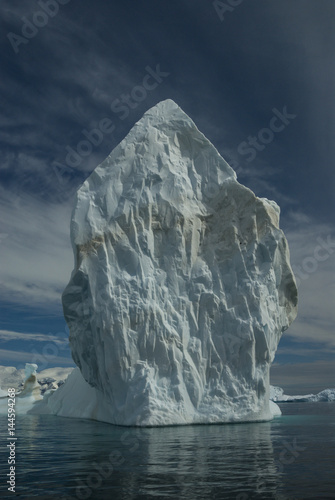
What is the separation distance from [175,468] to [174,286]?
1404cm

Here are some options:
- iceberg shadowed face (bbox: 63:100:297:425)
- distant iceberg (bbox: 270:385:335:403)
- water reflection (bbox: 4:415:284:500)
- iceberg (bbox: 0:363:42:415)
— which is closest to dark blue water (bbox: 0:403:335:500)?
water reflection (bbox: 4:415:284:500)

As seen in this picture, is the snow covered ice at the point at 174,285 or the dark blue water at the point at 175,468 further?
the snow covered ice at the point at 174,285

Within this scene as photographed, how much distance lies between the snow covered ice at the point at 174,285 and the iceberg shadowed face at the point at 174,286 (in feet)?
0.18

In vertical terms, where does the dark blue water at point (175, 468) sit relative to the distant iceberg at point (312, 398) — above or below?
above

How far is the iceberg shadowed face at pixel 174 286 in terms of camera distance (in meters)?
21.5

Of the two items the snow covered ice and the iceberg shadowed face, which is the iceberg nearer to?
the snow covered ice

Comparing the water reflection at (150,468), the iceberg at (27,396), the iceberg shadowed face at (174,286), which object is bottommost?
the iceberg at (27,396)

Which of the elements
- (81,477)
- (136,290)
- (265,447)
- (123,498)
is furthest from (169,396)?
(123,498)

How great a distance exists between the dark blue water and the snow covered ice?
5874mm

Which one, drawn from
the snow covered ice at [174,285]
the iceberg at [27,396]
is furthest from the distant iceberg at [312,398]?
the snow covered ice at [174,285]

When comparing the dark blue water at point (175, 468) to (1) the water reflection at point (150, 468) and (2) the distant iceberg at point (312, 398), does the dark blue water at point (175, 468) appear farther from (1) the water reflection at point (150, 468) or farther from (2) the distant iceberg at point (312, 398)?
(2) the distant iceberg at point (312, 398)

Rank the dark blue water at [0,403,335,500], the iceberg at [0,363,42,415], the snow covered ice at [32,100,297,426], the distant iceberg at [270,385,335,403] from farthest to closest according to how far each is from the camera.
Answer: the distant iceberg at [270,385,335,403]
the iceberg at [0,363,42,415]
the snow covered ice at [32,100,297,426]
the dark blue water at [0,403,335,500]

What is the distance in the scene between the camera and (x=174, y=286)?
915 inches

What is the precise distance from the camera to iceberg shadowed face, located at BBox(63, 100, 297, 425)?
21469 mm
